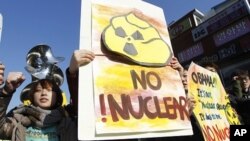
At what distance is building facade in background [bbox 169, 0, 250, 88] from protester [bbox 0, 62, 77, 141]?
882 centimetres

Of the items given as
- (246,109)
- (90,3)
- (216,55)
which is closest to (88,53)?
(90,3)

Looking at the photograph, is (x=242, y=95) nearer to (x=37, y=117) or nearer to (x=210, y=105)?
(x=210, y=105)

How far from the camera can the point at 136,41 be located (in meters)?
1.80

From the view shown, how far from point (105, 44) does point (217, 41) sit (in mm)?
12661

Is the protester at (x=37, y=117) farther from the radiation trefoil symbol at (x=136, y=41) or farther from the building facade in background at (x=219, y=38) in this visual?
the building facade in background at (x=219, y=38)

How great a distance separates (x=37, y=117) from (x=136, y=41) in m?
0.68

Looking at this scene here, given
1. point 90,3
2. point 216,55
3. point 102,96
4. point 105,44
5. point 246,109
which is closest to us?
point 102,96

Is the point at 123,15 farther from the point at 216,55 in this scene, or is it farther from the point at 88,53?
the point at 216,55

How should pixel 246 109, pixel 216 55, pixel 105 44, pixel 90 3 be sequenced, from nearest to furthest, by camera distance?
pixel 105 44 → pixel 90 3 → pixel 246 109 → pixel 216 55

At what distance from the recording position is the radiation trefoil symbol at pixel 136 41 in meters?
1.70

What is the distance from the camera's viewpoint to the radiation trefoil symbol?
66.7 inches

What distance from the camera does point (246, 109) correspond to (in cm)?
267

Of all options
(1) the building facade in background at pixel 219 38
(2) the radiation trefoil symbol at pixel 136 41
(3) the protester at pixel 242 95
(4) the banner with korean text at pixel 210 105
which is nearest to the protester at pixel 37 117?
(2) the radiation trefoil symbol at pixel 136 41

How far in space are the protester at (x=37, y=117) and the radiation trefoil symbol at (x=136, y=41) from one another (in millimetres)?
464
